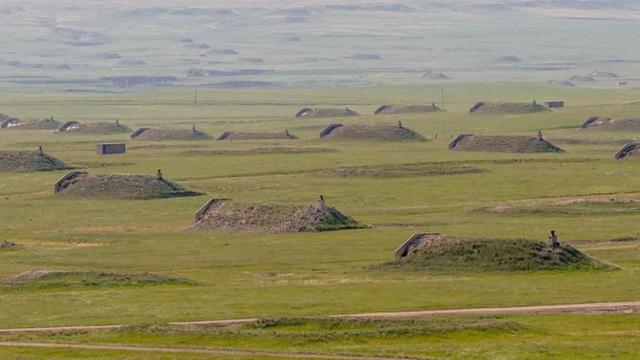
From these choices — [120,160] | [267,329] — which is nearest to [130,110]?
[120,160]

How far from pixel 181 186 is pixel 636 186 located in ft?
89.3

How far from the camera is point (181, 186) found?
105 meters

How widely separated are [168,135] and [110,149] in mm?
18545

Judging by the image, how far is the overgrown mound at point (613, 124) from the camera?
149000mm

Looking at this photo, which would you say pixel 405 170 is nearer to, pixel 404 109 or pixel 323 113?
pixel 323 113

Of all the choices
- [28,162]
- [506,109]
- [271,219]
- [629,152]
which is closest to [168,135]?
[28,162]

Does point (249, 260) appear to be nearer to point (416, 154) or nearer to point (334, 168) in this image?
point (334, 168)

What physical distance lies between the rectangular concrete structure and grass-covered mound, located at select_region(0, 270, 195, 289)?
69041mm

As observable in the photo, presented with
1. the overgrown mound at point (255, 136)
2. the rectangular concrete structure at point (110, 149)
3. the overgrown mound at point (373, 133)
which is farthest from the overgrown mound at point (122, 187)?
the overgrown mound at point (255, 136)

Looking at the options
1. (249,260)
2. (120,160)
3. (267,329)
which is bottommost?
(120,160)

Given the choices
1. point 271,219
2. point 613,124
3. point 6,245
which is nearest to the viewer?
point 6,245

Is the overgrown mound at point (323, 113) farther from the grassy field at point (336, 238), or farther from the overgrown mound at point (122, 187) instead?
the overgrown mound at point (122, 187)

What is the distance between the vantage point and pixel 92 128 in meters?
164

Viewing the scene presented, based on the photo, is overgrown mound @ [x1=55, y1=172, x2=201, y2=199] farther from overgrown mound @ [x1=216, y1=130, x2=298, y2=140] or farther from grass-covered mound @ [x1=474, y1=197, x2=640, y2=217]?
overgrown mound @ [x1=216, y1=130, x2=298, y2=140]
